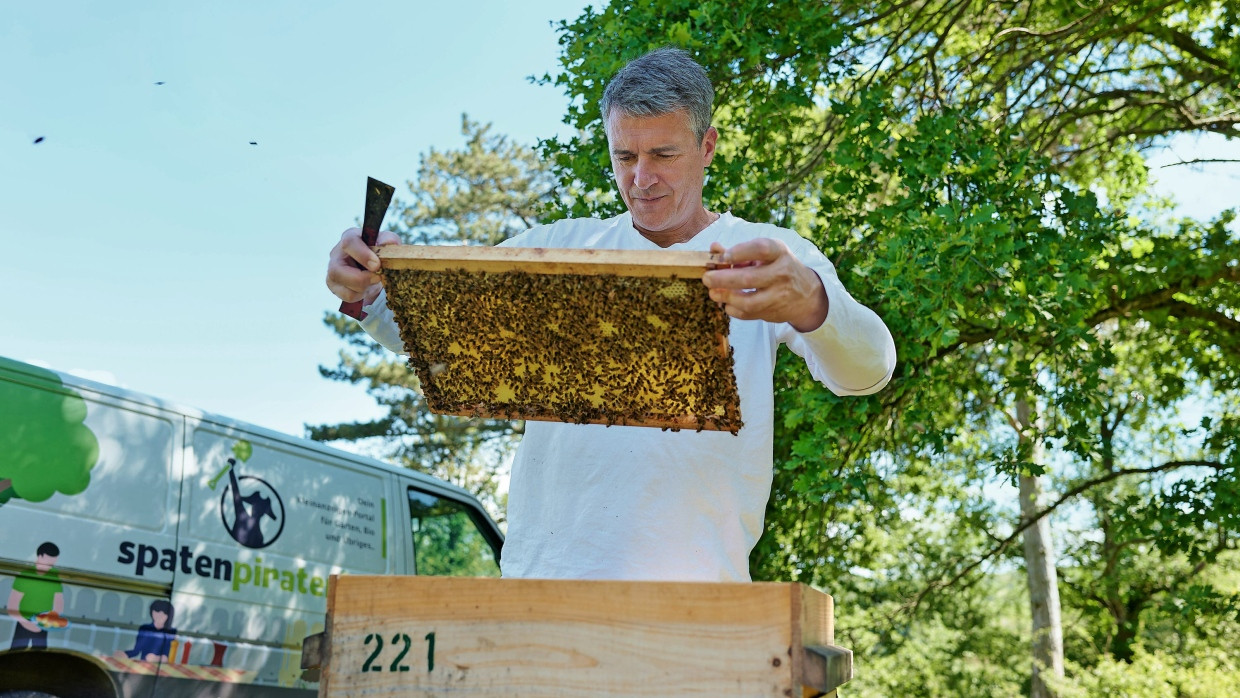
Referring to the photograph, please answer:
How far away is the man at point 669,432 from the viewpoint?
2.40 m

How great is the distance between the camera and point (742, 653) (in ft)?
6.59

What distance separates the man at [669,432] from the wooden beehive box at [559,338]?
9cm

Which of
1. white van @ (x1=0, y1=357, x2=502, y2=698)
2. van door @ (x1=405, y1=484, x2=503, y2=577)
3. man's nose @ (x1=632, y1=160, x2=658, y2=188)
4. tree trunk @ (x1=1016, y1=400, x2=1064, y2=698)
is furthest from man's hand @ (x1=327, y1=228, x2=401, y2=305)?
tree trunk @ (x1=1016, y1=400, x2=1064, y2=698)

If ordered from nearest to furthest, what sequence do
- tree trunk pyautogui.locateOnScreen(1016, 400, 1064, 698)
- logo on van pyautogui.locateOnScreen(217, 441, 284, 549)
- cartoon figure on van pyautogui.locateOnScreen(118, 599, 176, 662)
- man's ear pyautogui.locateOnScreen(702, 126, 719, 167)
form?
man's ear pyautogui.locateOnScreen(702, 126, 719, 167) → cartoon figure on van pyautogui.locateOnScreen(118, 599, 176, 662) → logo on van pyautogui.locateOnScreen(217, 441, 284, 549) → tree trunk pyautogui.locateOnScreen(1016, 400, 1064, 698)

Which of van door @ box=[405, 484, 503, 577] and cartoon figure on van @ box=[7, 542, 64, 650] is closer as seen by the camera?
cartoon figure on van @ box=[7, 542, 64, 650]

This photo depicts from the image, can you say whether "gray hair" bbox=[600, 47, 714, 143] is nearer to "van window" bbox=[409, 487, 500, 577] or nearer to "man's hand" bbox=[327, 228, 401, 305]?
"man's hand" bbox=[327, 228, 401, 305]

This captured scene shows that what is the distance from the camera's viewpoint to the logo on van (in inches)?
268

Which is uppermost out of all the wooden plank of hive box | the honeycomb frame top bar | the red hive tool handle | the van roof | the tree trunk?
the tree trunk

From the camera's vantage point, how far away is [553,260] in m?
2.30

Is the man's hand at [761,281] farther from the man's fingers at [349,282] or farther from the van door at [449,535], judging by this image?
the van door at [449,535]

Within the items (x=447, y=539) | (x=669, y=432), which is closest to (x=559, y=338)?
(x=669, y=432)

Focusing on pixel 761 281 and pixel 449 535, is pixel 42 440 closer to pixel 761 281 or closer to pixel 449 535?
pixel 449 535

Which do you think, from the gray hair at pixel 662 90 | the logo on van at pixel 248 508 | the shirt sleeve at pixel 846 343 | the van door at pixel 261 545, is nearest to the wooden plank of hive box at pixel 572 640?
the shirt sleeve at pixel 846 343

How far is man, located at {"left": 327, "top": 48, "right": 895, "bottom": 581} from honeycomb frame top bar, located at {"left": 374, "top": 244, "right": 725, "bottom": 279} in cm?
5
